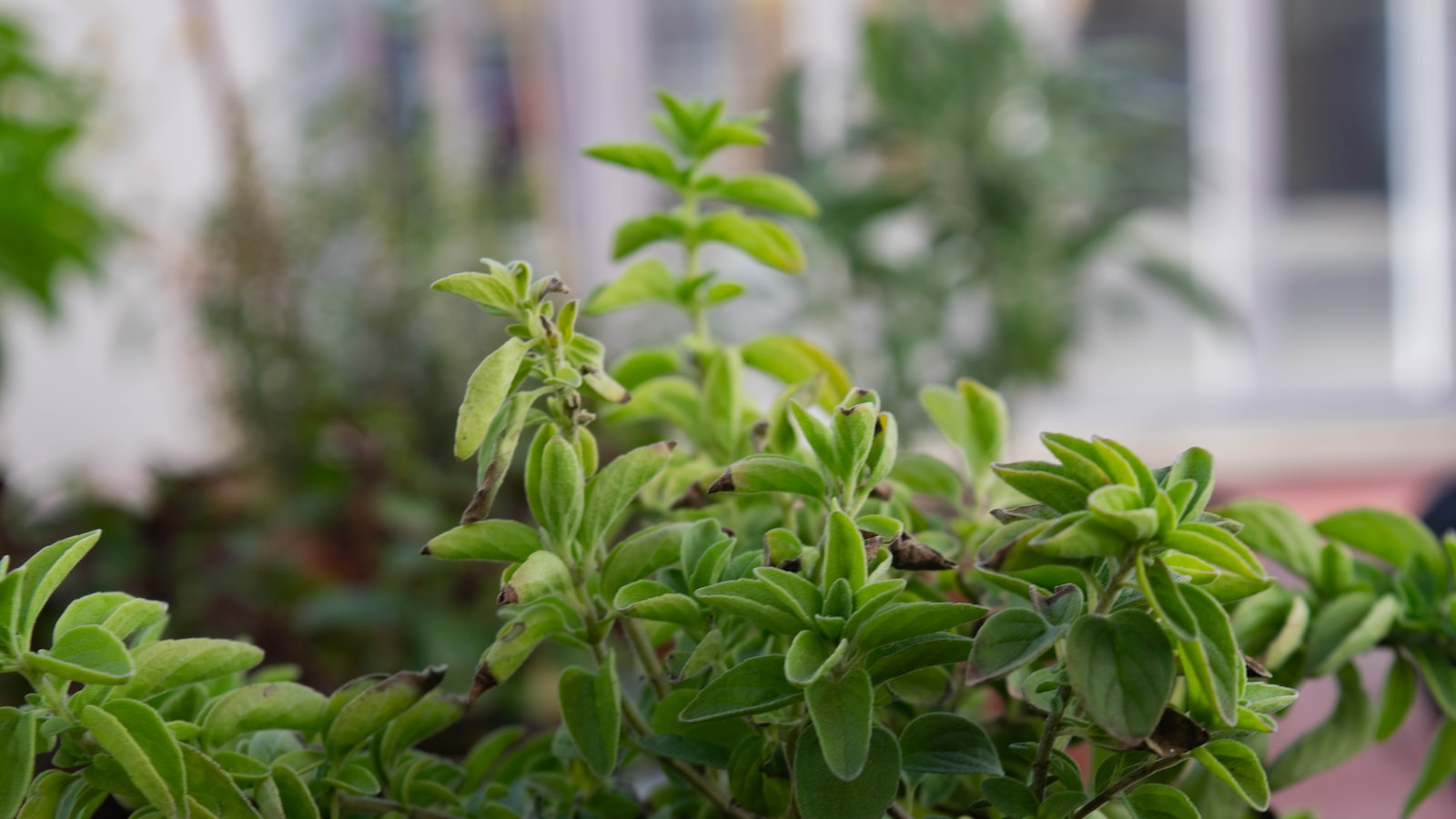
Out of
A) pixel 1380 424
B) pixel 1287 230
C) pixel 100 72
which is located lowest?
pixel 1380 424

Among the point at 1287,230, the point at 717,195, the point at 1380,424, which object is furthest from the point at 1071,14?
the point at 717,195

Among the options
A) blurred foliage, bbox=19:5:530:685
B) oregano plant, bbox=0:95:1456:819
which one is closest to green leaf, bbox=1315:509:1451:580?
oregano plant, bbox=0:95:1456:819

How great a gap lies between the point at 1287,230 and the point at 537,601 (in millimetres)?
5631

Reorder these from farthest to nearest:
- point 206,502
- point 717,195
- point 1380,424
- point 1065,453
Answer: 1. point 1380,424
2. point 206,502
3. point 717,195
4. point 1065,453

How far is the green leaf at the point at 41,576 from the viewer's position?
0.21 m

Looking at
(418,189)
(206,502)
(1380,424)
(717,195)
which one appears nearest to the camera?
(717,195)

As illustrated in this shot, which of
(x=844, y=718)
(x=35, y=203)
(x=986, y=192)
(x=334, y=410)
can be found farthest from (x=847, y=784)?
(x=986, y=192)

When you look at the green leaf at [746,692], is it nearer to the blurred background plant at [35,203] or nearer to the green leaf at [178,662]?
the green leaf at [178,662]

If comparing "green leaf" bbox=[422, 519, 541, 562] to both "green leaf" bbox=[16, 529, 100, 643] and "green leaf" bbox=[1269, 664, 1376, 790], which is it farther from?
"green leaf" bbox=[1269, 664, 1376, 790]

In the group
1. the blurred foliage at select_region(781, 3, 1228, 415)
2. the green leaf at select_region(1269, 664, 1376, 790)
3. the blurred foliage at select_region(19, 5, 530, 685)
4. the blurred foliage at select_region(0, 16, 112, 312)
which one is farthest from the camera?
the blurred foliage at select_region(781, 3, 1228, 415)

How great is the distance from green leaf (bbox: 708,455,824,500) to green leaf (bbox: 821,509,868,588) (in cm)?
2

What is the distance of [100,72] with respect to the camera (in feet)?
4.70

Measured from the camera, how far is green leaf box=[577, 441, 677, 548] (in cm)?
23

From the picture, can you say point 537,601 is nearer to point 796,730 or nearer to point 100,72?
point 796,730
